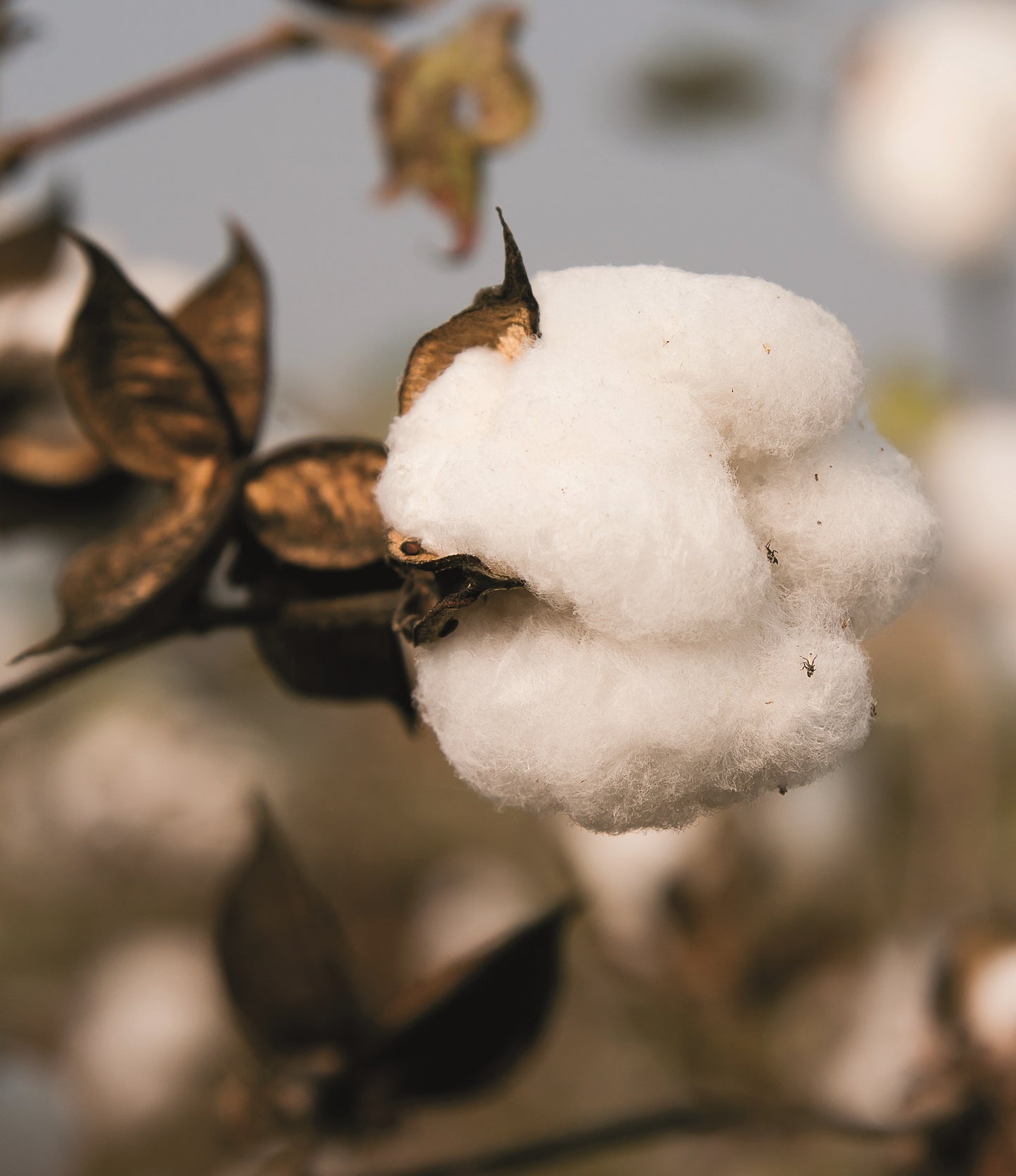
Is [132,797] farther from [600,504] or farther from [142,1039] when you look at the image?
[600,504]

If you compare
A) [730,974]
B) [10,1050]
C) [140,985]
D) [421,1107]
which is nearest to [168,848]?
[140,985]

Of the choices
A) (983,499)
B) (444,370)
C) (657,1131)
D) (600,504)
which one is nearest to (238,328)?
(444,370)

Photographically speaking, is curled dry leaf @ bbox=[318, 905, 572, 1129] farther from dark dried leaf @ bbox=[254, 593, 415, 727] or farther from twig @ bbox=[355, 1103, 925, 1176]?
dark dried leaf @ bbox=[254, 593, 415, 727]

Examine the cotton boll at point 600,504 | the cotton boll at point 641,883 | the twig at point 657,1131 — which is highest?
the cotton boll at point 600,504

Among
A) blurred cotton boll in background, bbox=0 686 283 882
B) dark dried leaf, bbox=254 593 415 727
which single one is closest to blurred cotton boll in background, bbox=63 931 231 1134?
blurred cotton boll in background, bbox=0 686 283 882

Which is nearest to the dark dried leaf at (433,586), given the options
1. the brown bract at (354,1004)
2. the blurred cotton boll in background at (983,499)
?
the brown bract at (354,1004)

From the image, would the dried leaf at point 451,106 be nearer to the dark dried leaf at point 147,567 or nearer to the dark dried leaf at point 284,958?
the dark dried leaf at point 147,567

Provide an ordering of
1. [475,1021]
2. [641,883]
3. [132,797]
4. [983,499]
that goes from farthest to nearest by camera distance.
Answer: [983,499] → [132,797] → [641,883] → [475,1021]

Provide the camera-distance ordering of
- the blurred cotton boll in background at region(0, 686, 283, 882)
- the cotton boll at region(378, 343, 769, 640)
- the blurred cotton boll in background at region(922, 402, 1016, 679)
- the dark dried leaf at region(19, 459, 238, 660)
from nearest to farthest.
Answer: the cotton boll at region(378, 343, 769, 640) → the dark dried leaf at region(19, 459, 238, 660) → the blurred cotton boll in background at region(0, 686, 283, 882) → the blurred cotton boll in background at region(922, 402, 1016, 679)
